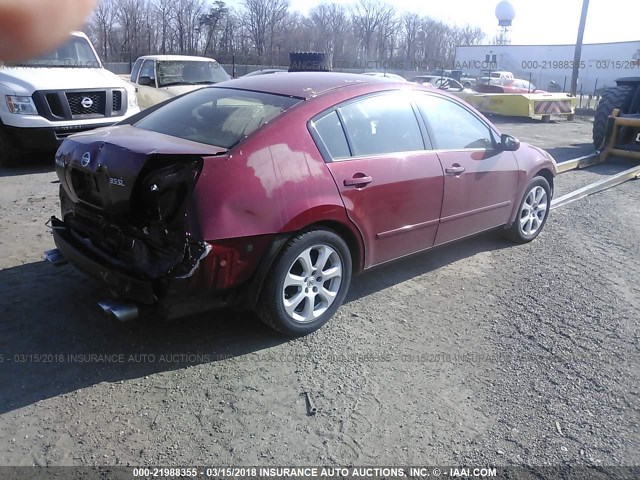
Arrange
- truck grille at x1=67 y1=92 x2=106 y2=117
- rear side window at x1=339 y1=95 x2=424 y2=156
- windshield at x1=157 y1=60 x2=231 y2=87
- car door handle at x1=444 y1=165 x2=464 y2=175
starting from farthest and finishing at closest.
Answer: windshield at x1=157 y1=60 x2=231 y2=87 < truck grille at x1=67 y1=92 x2=106 y2=117 < car door handle at x1=444 y1=165 x2=464 y2=175 < rear side window at x1=339 y1=95 x2=424 y2=156

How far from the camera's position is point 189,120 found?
4.03 metres

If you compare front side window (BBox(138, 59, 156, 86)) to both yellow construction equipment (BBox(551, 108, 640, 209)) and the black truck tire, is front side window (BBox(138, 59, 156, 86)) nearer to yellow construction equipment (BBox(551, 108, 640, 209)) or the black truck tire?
yellow construction equipment (BBox(551, 108, 640, 209))

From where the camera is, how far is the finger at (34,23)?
0.84 meters

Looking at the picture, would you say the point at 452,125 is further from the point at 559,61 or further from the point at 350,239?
the point at 559,61

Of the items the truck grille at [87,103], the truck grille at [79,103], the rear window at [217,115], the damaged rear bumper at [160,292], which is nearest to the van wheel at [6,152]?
the truck grille at [79,103]

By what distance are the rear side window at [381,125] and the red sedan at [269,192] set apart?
0.4 inches

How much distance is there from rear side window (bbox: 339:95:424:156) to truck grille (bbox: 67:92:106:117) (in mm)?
5845

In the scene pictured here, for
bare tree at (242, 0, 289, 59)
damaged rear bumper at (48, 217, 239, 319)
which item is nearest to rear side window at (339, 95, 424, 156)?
damaged rear bumper at (48, 217, 239, 319)

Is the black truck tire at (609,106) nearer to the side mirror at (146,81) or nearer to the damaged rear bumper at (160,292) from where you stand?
the side mirror at (146,81)

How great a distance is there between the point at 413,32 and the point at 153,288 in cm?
8807

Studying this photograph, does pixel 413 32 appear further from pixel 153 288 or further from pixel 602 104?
pixel 153 288

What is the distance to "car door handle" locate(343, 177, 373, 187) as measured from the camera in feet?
12.3

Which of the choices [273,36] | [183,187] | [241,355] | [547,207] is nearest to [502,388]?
[241,355]

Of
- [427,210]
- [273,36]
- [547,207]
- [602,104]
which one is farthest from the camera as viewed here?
[273,36]
